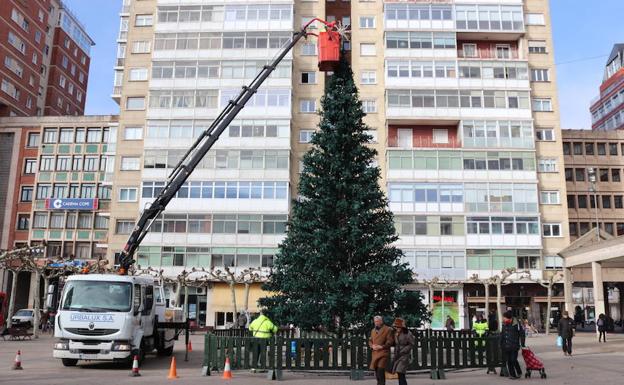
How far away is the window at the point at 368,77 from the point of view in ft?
165

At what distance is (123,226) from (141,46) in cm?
1592

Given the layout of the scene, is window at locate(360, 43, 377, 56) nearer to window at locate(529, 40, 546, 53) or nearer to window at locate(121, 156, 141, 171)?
window at locate(529, 40, 546, 53)

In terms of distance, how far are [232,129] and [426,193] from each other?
16.3 meters

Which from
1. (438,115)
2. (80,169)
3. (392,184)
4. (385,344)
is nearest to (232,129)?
(392,184)

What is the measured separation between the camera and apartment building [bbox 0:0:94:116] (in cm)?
6194

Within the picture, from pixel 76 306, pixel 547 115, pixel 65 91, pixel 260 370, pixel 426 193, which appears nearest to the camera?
pixel 260 370

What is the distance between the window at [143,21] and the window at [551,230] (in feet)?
124

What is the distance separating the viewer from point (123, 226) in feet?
154

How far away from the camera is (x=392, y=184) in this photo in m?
46.1

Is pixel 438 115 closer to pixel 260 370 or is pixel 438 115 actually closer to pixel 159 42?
pixel 159 42

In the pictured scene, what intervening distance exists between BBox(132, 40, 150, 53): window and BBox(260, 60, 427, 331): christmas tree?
35658 millimetres

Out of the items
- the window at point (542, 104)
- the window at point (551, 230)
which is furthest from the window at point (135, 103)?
the window at point (551, 230)

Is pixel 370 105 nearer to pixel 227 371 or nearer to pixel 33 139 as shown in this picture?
pixel 33 139

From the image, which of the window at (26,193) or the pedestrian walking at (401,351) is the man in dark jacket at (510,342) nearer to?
the pedestrian walking at (401,351)
